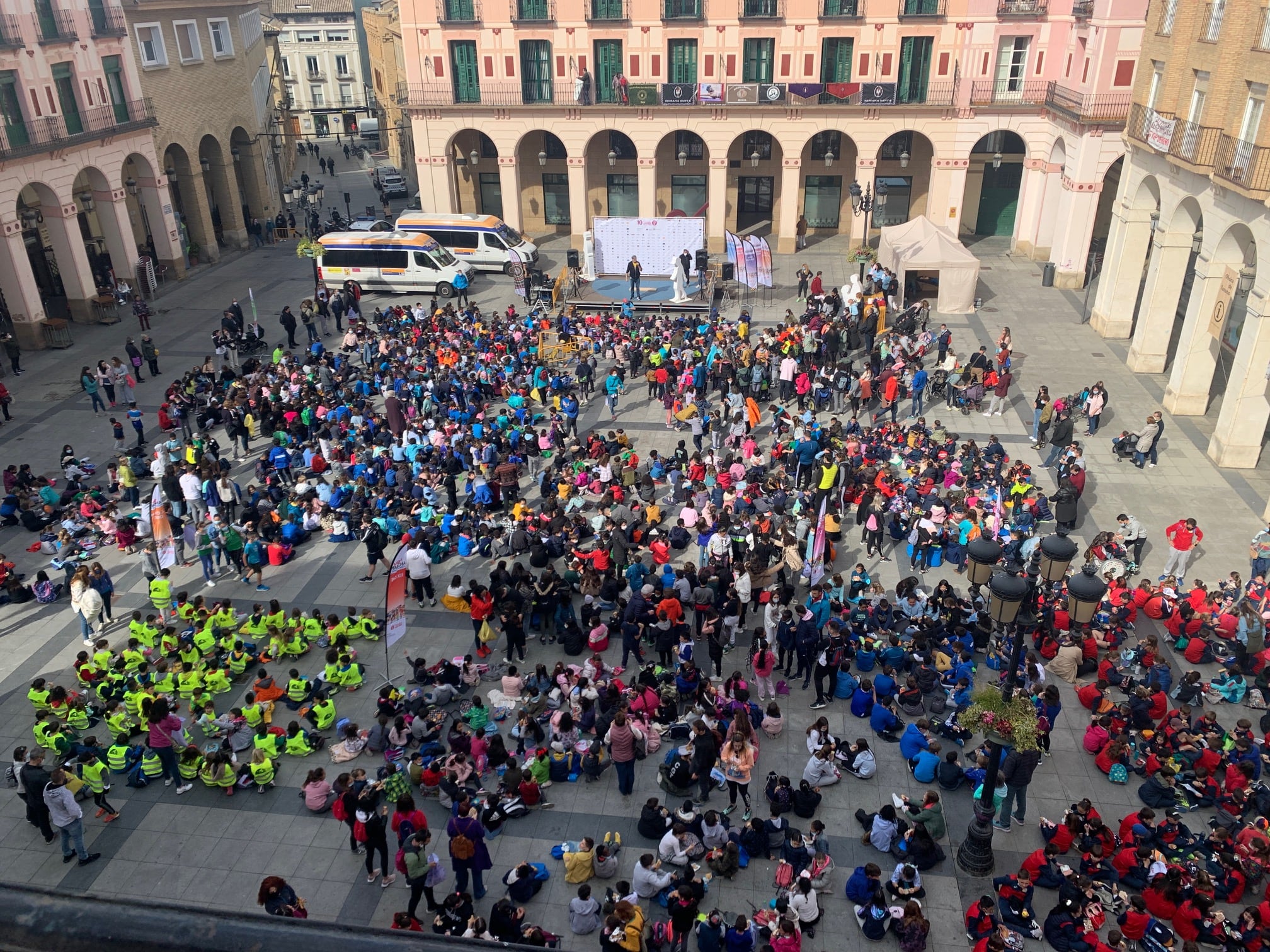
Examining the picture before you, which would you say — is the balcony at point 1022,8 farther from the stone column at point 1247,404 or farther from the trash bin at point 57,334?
the trash bin at point 57,334

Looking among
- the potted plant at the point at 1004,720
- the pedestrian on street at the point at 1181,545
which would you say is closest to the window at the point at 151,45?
the pedestrian on street at the point at 1181,545

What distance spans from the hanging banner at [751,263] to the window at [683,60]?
35.1 ft

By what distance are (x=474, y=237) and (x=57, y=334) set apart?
1652cm

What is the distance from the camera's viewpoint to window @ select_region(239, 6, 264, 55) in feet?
161

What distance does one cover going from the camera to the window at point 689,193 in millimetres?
47625

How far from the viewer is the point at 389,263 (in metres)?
40.1

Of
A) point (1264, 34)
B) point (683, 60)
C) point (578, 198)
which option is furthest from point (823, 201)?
point (1264, 34)

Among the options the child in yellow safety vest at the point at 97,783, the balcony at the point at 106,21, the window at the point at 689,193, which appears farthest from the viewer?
the window at the point at 689,193

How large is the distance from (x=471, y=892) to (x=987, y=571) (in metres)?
8.64

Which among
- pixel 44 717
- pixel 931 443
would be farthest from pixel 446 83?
pixel 44 717

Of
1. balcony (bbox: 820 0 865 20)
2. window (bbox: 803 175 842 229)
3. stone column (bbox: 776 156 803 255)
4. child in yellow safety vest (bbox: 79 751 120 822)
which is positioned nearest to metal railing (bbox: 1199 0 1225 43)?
balcony (bbox: 820 0 865 20)

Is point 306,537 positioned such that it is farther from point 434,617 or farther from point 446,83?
point 446,83

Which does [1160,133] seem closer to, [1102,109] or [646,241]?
[1102,109]

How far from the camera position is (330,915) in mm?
13570
